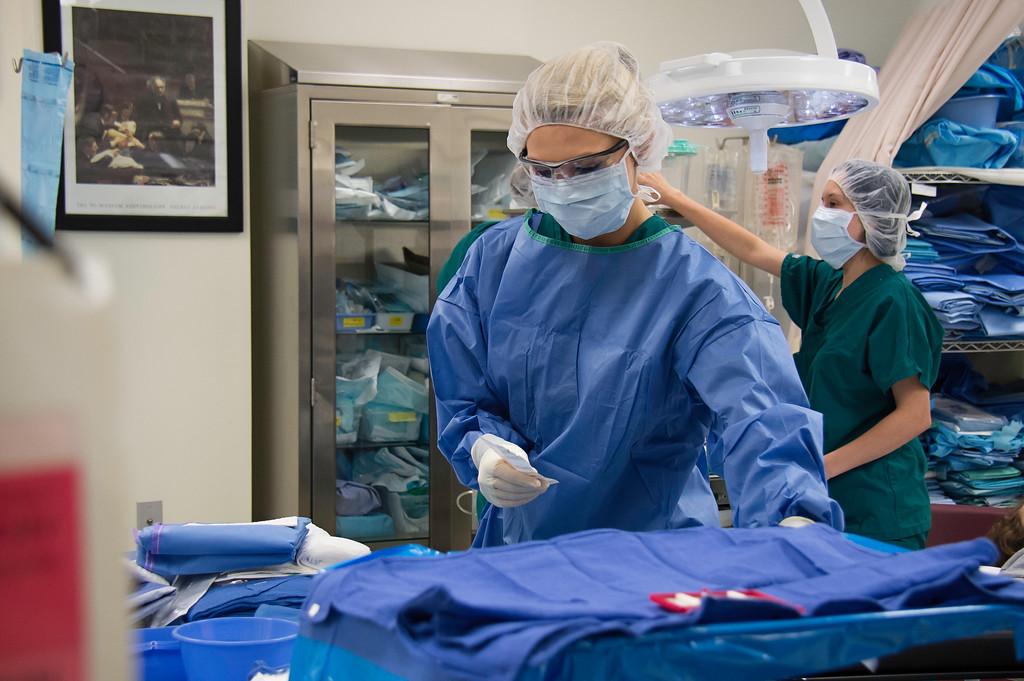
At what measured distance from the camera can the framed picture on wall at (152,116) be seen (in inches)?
128

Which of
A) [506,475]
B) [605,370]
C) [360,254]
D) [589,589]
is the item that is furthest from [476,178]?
[589,589]

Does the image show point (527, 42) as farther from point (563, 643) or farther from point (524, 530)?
point (563, 643)

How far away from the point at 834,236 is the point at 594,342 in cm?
140

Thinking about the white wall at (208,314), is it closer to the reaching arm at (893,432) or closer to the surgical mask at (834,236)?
the surgical mask at (834,236)

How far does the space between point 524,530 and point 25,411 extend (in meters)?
1.51

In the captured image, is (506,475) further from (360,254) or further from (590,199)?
(360,254)

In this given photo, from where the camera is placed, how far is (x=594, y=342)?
1.78 metres

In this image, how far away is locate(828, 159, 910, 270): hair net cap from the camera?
2.87 meters

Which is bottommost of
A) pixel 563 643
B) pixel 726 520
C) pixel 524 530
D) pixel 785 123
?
pixel 726 520

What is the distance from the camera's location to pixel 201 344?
3.47 meters

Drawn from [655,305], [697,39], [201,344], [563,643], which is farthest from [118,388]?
[697,39]

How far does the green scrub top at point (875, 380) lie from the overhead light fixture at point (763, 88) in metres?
0.73

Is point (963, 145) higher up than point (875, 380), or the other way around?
point (963, 145)

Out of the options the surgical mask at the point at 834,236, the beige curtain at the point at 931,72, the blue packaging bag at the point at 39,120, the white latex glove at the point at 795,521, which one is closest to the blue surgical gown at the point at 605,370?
the white latex glove at the point at 795,521
